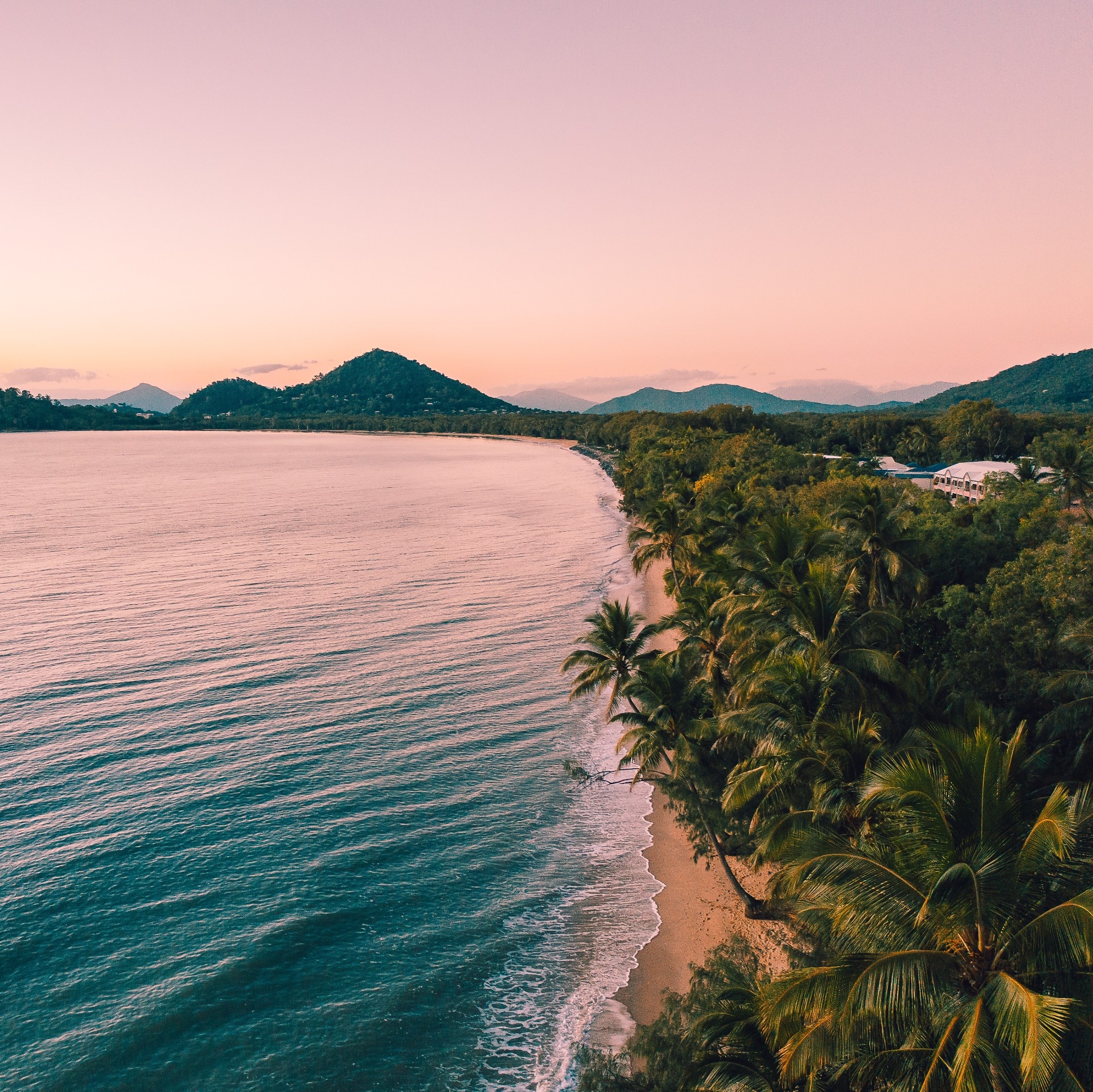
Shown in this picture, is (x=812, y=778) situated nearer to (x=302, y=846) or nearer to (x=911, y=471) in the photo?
(x=302, y=846)

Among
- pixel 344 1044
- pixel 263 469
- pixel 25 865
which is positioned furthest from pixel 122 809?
pixel 263 469

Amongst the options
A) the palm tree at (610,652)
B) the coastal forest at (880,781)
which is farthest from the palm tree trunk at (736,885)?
the palm tree at (610,652)

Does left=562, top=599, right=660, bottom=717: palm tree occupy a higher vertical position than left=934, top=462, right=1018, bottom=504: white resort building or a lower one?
lower

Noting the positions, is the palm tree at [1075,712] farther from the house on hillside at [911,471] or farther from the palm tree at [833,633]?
the house on hillside at [911,471]

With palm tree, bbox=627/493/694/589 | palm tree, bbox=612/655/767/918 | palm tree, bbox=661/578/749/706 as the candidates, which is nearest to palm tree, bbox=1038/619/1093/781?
palm tree, bbox=612/655/767/918

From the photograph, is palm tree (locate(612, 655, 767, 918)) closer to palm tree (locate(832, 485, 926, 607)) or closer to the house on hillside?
palm tree (locate(832, 485, 926, 607))

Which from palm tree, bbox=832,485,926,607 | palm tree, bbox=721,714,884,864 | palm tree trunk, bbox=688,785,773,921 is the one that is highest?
palm tree, bbox=832,485,926,607

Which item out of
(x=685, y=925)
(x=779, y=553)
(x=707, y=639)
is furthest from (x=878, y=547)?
(x=685, y=925)
